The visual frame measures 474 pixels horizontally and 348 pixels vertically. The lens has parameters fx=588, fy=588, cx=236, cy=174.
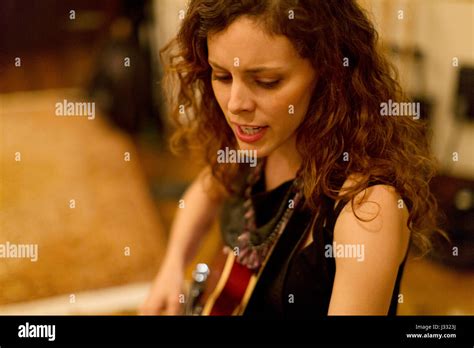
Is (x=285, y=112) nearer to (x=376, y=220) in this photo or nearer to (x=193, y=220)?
(x=376, y=220)

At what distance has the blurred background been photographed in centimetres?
204

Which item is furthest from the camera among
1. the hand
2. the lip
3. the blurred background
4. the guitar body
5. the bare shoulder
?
the blurred background

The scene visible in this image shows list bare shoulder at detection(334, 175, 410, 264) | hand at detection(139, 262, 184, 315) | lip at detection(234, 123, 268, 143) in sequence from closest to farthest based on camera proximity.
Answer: bare shoulder at detection(334, 175, 410, 264) → lip at detection(234, 123, 268, 143) → hand at detection(139, 262, 184, 315)

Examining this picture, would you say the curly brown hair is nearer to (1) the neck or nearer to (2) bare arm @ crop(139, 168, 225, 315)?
(1) the neck

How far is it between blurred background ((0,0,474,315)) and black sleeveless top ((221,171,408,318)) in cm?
37

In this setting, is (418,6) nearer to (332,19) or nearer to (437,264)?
(437,264)

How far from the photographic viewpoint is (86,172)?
285 centimetres

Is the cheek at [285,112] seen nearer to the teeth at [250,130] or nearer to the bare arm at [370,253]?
the teeth at [250,130]

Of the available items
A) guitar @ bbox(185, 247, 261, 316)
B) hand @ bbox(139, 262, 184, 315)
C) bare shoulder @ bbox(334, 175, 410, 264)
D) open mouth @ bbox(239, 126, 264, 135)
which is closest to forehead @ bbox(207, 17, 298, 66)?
open mouth @ bbox(239, 126, 264, 135)

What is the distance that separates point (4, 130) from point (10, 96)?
0.61 feet

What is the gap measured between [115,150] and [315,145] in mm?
2212

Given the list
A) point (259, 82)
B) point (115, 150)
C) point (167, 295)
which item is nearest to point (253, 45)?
point (259, 82)

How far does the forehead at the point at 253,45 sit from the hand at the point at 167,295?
55 centimetres

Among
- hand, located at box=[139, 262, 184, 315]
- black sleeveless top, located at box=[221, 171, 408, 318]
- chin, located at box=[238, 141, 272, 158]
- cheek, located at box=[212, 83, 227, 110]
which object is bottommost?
hand, located at box=[139, 262, 184, 315]
